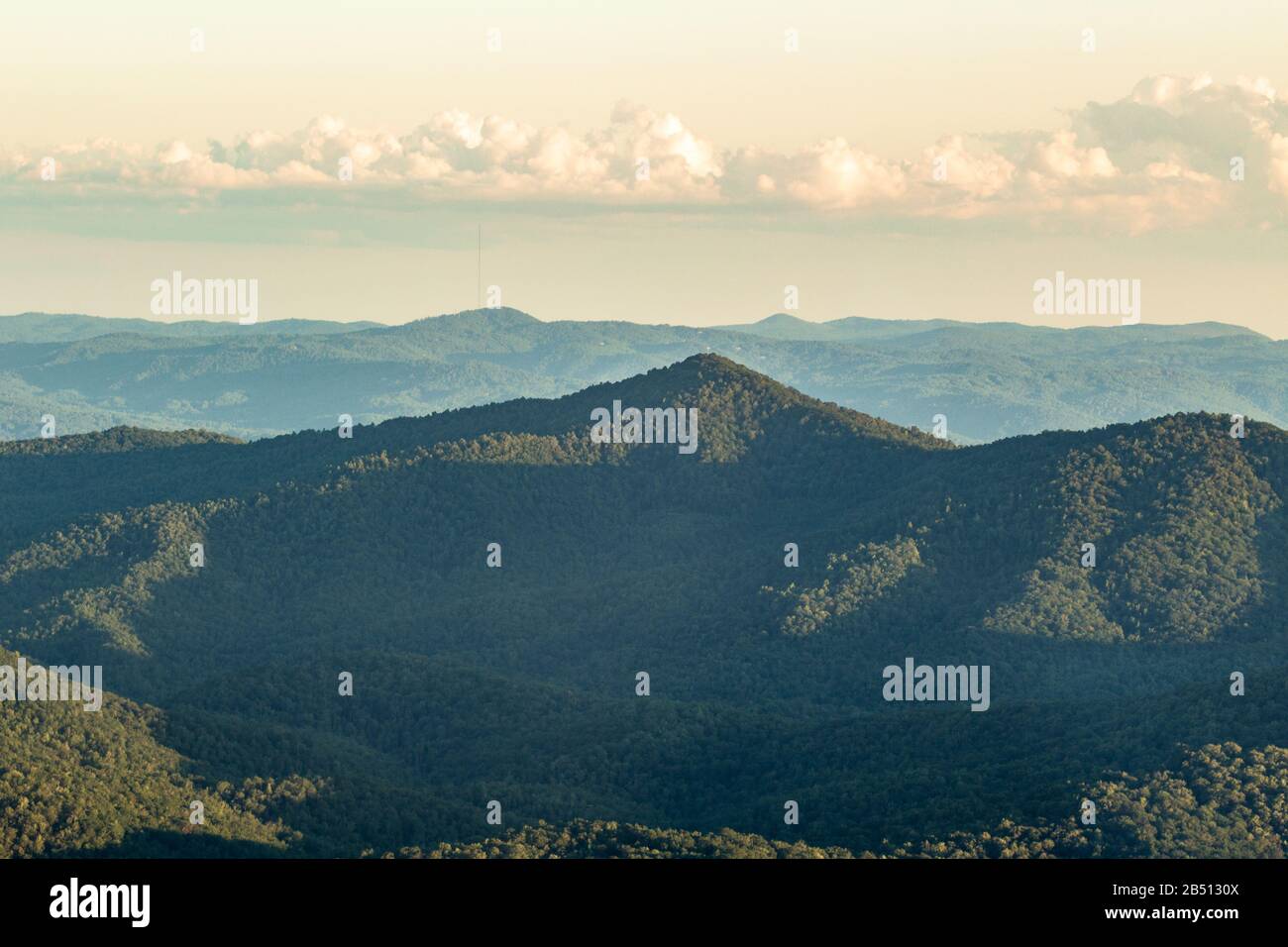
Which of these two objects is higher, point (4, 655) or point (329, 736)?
point (4, 655)

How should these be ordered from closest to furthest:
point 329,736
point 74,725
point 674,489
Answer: point 74,725
point 329,736
point 674,489

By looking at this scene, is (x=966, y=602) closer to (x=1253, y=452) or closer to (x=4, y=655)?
(x=1253, y=452)

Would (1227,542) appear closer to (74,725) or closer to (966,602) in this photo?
(966,602)

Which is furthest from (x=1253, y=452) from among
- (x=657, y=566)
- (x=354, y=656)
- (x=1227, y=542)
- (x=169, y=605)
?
(x=169, y=605)
